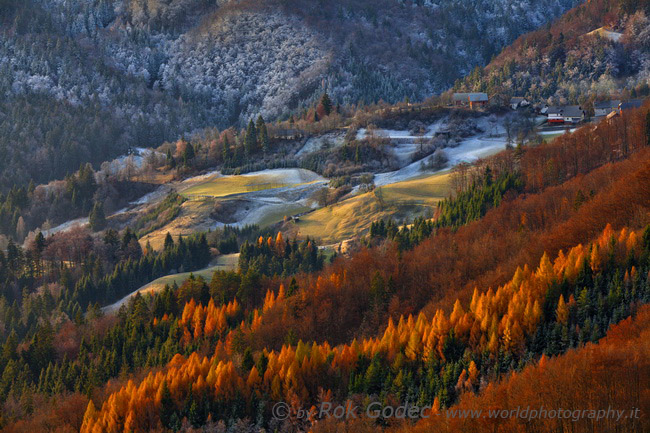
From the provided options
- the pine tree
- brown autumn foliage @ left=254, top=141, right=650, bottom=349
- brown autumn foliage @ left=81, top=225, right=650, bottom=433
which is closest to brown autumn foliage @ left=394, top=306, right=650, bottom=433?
brown autumn foliage @ left=81, top=225, right=650, bottom=433

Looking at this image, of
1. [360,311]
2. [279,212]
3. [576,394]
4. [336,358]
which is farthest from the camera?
[279,212]

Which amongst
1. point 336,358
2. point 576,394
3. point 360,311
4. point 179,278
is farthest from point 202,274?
point 576,394

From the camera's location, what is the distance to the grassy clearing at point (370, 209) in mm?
160262

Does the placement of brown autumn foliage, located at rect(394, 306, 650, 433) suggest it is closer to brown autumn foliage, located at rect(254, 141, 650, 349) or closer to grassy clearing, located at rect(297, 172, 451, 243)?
brown autumn foliage, located at rect(254, 141, 650, 349)

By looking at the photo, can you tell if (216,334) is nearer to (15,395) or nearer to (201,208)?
(15,395)

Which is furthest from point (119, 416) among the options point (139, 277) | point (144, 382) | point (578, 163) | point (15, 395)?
point (578, 163)

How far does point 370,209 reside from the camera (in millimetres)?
166125

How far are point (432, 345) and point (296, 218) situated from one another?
9381cm

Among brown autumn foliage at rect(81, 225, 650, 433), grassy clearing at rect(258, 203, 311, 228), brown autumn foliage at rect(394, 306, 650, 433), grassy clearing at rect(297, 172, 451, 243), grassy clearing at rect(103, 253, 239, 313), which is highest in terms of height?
brown autumn foliage at rect(394, 306, 650, 433)

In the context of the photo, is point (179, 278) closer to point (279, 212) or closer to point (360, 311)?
point (360, 311)

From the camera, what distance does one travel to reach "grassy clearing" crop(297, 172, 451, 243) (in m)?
160

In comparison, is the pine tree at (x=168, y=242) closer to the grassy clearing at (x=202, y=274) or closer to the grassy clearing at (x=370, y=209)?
the grassy clearing at (x=202, y=274)

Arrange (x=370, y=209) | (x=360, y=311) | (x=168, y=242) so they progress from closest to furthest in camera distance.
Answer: (x=360, y=311) < (x=168, y=242) < (x=370, y=209)

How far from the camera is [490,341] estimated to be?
80.2 m
